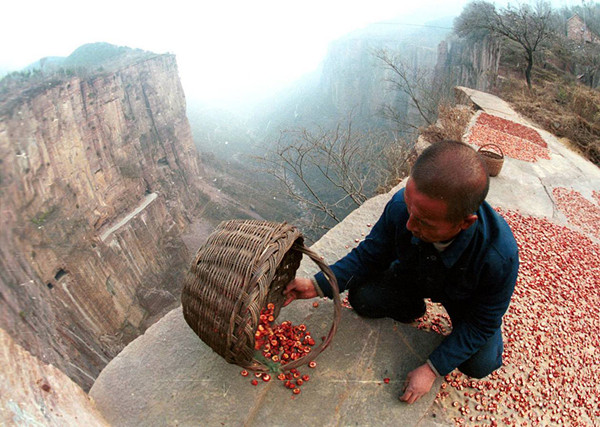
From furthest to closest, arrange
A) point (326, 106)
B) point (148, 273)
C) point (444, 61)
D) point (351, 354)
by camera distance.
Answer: point (326, 106) < point (148, 273) < point (444, 61) < point (351, 354)

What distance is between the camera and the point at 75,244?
1434 cm

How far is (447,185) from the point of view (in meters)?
1.56

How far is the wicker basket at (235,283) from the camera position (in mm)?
1787

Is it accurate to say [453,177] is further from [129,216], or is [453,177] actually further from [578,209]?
[129,216]

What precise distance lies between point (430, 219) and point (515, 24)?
15583mm

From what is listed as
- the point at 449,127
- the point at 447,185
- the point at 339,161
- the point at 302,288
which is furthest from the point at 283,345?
the point at 339,161

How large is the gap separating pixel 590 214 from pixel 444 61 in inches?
681

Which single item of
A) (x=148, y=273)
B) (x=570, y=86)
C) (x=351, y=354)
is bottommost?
(x=148, y=273)

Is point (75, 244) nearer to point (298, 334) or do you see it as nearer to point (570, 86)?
point (298, 334)

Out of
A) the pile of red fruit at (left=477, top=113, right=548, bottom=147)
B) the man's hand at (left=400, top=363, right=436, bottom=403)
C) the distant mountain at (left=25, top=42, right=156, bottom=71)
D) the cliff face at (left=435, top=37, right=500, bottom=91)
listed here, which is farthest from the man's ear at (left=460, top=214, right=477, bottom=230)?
the distant mountain at (left=25, top=42, right=156, bottom=71)

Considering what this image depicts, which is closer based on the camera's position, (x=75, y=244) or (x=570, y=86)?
(x=570, y=86)

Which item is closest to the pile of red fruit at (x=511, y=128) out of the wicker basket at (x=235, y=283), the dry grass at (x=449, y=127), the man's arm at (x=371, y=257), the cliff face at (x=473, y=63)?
the dry grass at (x=449, y=127)

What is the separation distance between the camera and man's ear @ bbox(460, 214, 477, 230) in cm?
170

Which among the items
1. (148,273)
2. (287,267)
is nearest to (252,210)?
(148,273)
